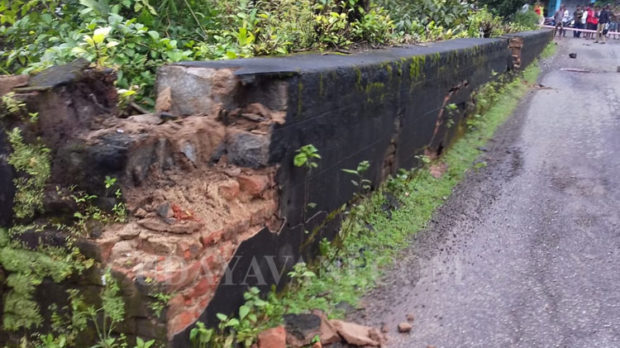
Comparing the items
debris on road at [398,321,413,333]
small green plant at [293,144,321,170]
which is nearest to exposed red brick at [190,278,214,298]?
small green plant at [293,144,321,170]

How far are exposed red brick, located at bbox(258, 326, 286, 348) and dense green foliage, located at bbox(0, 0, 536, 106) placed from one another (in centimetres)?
128

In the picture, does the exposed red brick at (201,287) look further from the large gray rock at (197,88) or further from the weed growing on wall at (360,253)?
the large gray rock at (197,88)

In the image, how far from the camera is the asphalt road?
9.73 ft

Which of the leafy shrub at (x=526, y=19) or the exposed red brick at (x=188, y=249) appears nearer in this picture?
the exposed red brick at (x=188, y=249)

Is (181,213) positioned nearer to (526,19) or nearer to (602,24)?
(526,19)

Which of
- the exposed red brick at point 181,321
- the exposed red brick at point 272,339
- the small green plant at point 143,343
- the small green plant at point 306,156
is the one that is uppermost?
the small green plant at point 306,156

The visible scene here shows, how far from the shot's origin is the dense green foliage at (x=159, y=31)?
9.98ft

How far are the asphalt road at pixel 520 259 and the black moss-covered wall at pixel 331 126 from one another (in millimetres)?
575

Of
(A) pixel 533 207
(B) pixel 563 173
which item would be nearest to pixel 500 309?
(A) pixel 533 207

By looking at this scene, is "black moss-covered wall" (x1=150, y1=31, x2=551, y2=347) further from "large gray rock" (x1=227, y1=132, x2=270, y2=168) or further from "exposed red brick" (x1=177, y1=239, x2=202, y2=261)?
"exposed red brick" (x1=177, y1=239, x2=202, y2=261)

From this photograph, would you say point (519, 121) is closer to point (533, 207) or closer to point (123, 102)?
point (533, 207)

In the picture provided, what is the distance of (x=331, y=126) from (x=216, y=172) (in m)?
0.91

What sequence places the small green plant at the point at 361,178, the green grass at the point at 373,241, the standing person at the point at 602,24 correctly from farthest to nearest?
the standing person at the point at 602,24
the small green plant at the point at 361,178
the green grass at the point at 373,241

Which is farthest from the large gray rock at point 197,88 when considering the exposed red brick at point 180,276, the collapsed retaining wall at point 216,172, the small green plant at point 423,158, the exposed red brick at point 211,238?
the small green plant at point 423,158
